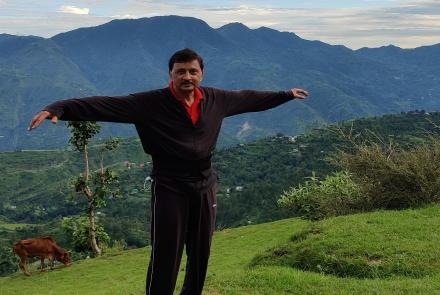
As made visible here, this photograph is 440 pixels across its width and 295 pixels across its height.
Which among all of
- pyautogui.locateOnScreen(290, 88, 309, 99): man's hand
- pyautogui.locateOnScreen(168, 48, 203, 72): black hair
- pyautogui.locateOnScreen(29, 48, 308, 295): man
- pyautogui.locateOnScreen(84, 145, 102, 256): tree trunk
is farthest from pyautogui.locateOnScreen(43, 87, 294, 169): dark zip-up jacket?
pyautogui.locateOnScreen(84, 145, 102, 256): tree trunk

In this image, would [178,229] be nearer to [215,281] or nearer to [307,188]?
[215,281]

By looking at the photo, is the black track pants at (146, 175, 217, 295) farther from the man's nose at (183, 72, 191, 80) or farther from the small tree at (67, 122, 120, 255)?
the small tree at (67, 122, 120, 255)

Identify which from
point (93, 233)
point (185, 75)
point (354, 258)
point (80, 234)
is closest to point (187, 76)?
point (185, 75)

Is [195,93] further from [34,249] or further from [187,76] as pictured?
[34,249]

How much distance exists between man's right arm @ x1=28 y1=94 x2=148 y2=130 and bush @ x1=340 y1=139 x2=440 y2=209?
10126 mm

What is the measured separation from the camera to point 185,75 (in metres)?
4.60

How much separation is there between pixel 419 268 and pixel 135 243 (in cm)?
7016

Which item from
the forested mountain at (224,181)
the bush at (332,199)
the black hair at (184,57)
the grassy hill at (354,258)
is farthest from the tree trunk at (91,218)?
the forested mountain at (224,181)

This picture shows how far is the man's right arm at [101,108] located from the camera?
4307mm

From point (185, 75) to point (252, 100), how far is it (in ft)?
3.18

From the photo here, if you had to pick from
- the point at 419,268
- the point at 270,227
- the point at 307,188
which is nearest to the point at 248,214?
the point at 270,227

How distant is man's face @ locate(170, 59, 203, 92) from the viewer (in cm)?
461

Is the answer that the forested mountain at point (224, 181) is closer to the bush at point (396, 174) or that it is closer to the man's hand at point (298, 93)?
the bush at point (396, 174)

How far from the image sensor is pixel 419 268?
26.6 feet
